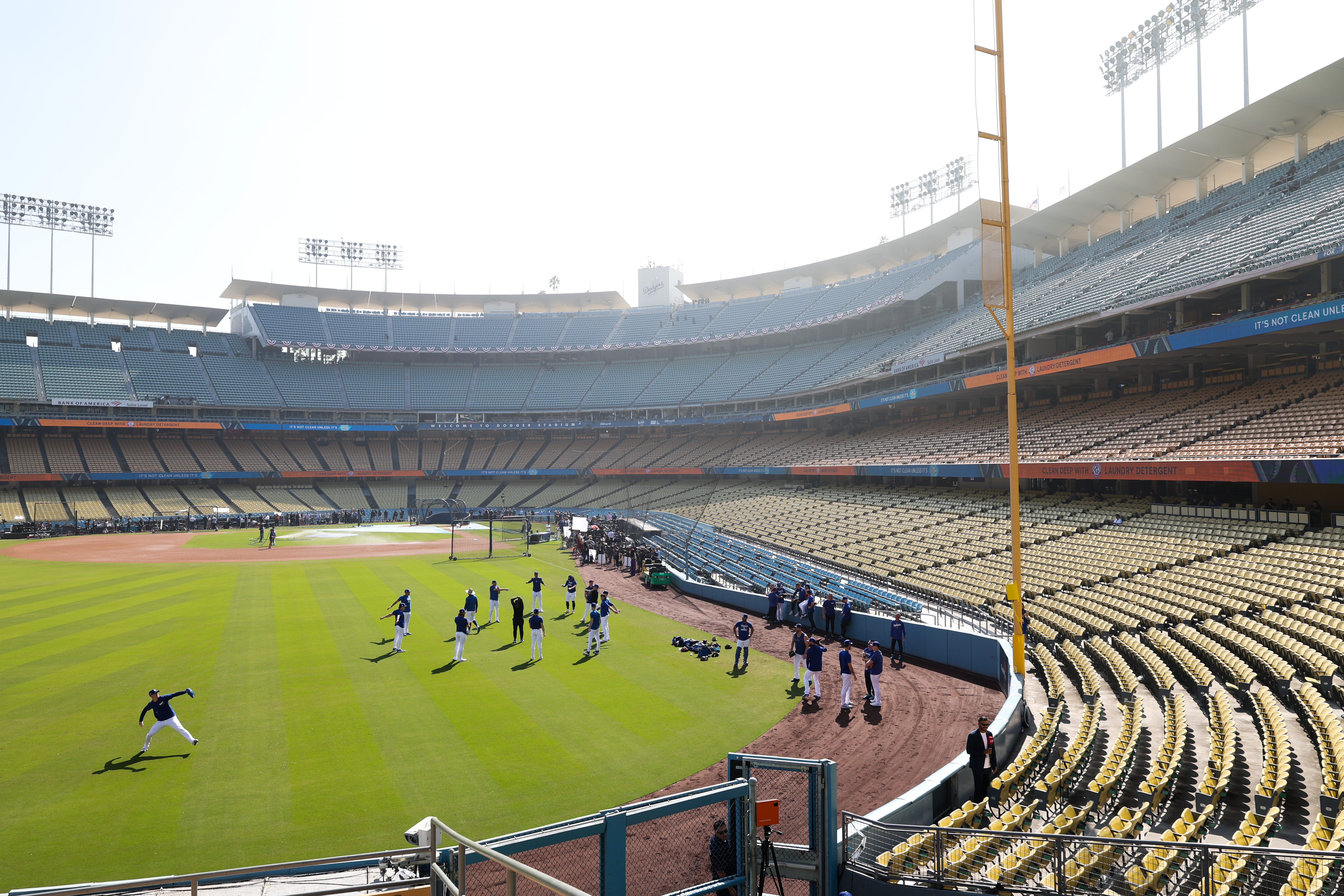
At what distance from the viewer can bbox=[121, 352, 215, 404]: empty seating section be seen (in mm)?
66938

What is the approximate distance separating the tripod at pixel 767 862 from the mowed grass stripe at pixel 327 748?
5.37m

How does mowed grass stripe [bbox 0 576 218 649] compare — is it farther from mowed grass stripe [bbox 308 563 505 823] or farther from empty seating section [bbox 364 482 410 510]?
empty seating section [bbox 364 482 410 510]

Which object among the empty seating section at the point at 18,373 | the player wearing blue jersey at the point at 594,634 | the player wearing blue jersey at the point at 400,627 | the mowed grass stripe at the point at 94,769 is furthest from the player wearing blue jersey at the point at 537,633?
the empty seating section at the point at 18,373

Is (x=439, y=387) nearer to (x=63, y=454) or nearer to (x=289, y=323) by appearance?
(x=289, y=323)

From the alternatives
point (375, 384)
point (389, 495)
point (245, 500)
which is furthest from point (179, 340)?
point (389, 495)

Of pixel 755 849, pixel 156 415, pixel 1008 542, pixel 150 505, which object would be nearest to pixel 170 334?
pixel 156 415

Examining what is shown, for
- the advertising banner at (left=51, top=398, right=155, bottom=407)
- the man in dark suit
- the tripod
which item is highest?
the advertising banner at (left=51, top=398, right=155, bottom=407)

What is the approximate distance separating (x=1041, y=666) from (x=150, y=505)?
67.8 meters

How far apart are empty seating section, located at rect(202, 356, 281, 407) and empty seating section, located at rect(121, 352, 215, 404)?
98 cm

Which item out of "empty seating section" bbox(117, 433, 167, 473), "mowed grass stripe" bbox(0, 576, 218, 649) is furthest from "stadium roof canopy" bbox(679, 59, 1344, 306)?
"empty seating section" bbox(117, 433, 167, 473)

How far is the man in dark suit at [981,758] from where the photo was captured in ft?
33.3

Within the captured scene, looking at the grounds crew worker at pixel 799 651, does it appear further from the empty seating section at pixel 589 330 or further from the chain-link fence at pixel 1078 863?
the empty seating section at pixel 589 330

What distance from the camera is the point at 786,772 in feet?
35.0

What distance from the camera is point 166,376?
6888cm
